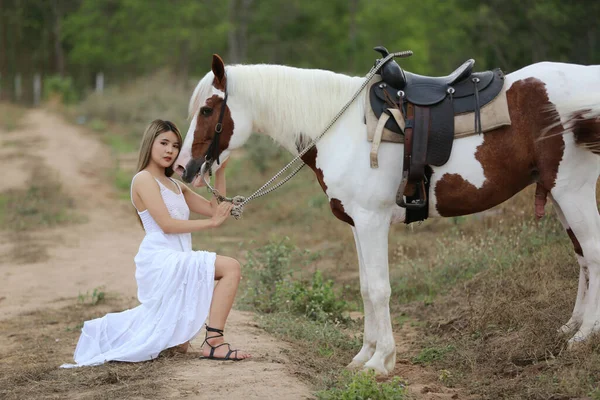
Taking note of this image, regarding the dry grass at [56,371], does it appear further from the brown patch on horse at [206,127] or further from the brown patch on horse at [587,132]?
the brown patch on horse at [587,132]

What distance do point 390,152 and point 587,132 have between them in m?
1.19

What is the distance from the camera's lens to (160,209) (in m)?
4.72

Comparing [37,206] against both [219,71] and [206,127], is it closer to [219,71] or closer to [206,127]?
[206,127]

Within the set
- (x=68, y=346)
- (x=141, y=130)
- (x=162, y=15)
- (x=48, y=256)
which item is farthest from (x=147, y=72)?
(x=68, y=346)

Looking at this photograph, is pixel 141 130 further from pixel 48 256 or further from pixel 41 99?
pixel 41 99

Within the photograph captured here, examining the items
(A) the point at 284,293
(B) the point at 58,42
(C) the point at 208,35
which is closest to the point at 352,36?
(C) the point at 208,35

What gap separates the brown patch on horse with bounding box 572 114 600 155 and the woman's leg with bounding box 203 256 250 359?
227 centimetres

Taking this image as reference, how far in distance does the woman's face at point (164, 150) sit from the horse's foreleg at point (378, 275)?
1.34 metres

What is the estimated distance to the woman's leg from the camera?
15.4 ft

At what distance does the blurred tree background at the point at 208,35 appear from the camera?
32719 millimetres

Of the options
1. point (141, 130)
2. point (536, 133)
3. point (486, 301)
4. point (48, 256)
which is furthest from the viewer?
point (141, 130)

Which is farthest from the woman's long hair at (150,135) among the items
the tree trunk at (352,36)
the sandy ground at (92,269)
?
the tree trunk at (352,36)

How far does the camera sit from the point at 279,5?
1393 inches

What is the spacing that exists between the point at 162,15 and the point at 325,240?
82.1 feet
